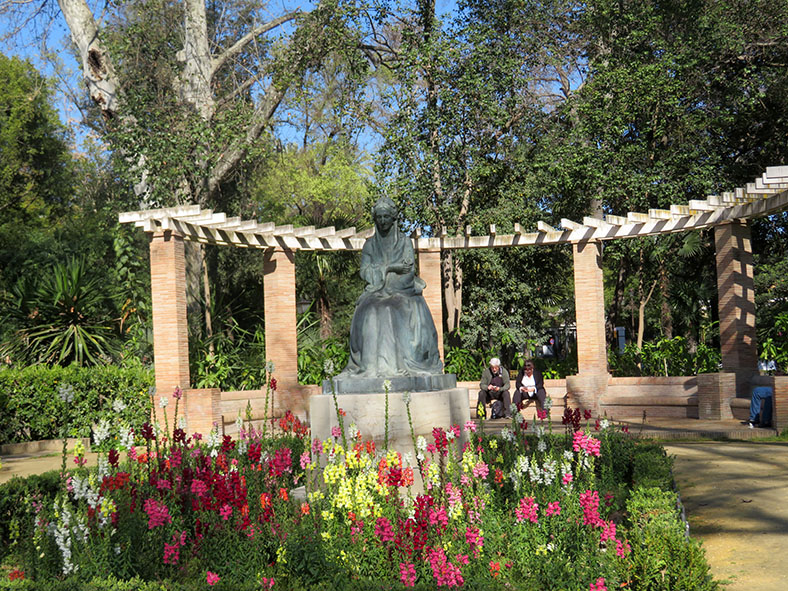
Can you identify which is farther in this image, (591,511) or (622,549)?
(622,549)

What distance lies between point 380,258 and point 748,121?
14.1 meters

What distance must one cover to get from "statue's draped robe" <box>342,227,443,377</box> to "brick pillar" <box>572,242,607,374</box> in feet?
25.7

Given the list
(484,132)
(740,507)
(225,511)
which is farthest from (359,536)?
(484,132)

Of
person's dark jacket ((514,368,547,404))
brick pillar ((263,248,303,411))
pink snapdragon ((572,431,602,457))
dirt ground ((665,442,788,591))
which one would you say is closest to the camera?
dirt ground ((665,442,788,591))

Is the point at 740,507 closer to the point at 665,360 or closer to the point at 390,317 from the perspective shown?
the point at 390,317

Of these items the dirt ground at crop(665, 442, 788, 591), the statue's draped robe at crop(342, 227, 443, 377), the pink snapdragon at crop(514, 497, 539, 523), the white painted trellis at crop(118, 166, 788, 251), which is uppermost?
the white painted trellis at crop(118, 166, 788, 251)

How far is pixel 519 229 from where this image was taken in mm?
14484

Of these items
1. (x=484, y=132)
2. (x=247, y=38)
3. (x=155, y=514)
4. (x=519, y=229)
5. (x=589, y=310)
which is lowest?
(x=155, y=514)

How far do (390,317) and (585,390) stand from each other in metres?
8.17

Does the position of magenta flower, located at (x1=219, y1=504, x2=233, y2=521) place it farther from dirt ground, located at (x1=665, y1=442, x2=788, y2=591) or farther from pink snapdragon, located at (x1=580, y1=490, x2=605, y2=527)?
dirt ground, located at (x1=665, y1=442, x2=788, y2=591)

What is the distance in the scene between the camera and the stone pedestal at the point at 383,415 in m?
6.29

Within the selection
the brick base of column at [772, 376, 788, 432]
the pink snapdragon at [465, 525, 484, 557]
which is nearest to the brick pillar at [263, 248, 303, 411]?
the brick base of column at [772, 376, 788, 432]

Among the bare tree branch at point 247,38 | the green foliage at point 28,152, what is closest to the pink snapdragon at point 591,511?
the bare tree branch at point 247,38

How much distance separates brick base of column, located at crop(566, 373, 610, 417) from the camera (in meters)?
14.2
